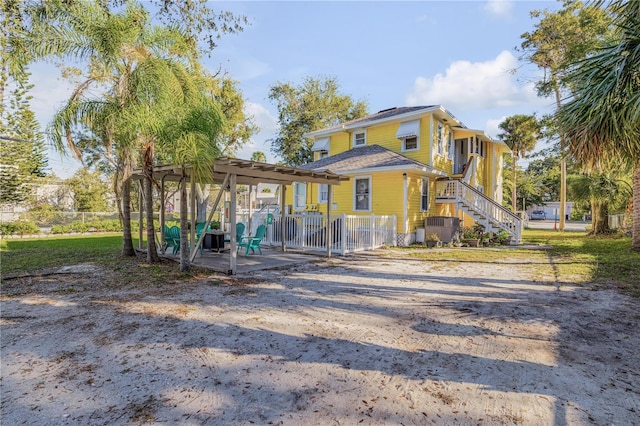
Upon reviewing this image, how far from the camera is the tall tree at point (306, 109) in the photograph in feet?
95.9

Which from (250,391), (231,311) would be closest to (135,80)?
(231,311)

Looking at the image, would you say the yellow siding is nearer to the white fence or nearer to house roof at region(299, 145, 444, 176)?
house roof at region(299, 145, 444, 176)

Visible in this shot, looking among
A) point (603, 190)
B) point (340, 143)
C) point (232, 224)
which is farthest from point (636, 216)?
point (232, 224)

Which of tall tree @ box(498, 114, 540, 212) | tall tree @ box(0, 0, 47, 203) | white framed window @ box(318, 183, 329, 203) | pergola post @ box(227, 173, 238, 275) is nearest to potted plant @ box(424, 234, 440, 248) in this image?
white framed window @ box(318, 183, 329, 203)

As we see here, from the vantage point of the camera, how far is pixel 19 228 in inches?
789

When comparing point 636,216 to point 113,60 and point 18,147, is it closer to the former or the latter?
point 113,60

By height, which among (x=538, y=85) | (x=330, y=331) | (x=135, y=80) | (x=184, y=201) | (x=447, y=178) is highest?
(x=538, y=85)

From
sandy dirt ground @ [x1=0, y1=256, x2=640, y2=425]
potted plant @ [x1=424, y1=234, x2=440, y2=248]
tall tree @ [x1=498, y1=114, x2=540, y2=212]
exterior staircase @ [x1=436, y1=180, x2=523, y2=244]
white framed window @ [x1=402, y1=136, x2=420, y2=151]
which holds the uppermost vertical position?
tall tree @ [x1=498, y1=114, x2=540, y2=212]

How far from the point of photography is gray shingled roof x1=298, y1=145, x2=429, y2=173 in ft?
47.5

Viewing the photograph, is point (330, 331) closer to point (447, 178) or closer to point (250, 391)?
point (250, 391)

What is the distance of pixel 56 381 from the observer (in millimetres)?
3141

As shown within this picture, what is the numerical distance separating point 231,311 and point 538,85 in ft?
82.9

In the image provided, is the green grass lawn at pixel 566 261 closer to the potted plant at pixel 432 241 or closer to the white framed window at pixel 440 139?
the potted plant at pixel 432 241

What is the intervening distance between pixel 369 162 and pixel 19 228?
21067 millimetres
